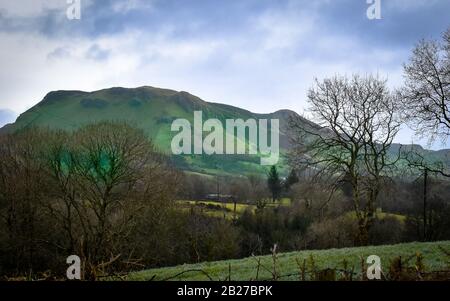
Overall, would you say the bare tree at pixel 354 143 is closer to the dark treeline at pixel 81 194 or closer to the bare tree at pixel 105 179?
the dark treeline at pixel 81 194

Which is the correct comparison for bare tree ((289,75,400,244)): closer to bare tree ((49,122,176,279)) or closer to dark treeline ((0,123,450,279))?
dark treeline ((0,123,450,279))

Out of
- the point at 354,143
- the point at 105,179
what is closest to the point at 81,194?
the point at 105,179

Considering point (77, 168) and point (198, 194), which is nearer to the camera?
point (77, 168)

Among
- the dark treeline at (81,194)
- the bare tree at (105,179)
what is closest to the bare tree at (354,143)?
the dark treeline at (81,194)

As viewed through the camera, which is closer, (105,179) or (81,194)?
(81,194)

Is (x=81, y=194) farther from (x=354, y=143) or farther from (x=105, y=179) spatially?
(x=354, y=143)

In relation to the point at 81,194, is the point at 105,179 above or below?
above

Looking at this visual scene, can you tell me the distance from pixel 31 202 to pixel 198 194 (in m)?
71.9

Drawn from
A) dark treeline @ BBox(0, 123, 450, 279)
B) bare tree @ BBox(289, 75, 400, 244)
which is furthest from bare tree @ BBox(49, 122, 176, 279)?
bare tree @ BBox(289, 75, 400, 244)

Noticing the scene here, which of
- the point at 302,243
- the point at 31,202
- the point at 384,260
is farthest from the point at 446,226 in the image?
the point at 31,202

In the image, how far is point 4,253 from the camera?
3719 cm
